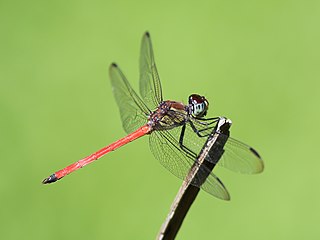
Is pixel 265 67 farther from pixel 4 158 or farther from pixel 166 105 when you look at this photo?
pixel 4 158

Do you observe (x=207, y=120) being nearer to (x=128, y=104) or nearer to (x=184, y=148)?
(x=184, y=148)

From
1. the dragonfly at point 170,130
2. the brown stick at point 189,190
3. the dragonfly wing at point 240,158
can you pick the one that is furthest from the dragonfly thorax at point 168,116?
the brown stick at point 189,190

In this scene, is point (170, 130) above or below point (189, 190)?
above

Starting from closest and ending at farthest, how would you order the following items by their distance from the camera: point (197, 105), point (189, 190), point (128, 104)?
point (189, 190), point (197, 105), point (128, 104)

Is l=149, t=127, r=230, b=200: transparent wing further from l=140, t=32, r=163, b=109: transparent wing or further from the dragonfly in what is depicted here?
l=140, t=32, r=163, b=109: transparent wing

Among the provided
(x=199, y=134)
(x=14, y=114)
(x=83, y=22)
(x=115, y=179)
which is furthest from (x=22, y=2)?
(x=199, y=134)

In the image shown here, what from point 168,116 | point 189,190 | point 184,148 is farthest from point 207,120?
point 189,190

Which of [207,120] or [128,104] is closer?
[207,120]

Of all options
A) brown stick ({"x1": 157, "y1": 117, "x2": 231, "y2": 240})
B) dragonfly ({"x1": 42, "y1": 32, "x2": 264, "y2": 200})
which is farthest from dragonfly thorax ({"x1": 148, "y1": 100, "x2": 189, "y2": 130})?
brown stick ({"x1": 157, "y1": 117, "x2": 231, "y2": 240})
